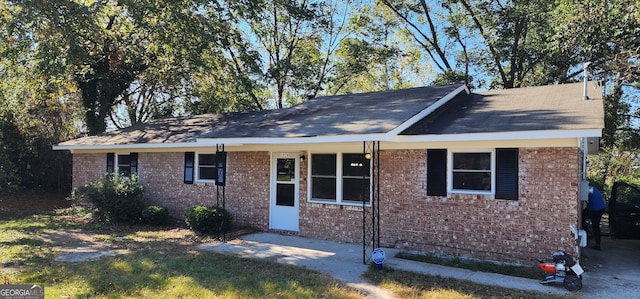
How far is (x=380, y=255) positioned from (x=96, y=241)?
279 inches

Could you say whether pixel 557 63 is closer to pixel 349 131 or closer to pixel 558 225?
pixel 558 225

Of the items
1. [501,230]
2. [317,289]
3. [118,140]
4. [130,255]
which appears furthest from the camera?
[118,140]

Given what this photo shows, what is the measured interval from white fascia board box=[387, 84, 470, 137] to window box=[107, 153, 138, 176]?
10.3m

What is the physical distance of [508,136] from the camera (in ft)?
24.1

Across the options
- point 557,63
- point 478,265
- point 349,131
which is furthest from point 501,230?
point 557,63

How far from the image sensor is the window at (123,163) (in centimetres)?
1462

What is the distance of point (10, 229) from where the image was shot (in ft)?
38.7

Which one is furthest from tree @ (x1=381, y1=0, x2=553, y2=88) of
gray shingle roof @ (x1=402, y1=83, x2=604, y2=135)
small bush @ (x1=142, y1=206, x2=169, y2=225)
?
small bush @ (x1=142, y1=206, x2=169, y2=225)

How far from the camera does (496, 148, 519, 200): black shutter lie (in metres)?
7.82

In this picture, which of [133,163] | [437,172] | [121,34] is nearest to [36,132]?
[121,34]

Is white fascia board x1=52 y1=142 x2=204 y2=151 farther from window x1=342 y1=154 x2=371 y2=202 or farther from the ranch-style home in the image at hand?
window x1=342 y1=154 x2=371 y2=202

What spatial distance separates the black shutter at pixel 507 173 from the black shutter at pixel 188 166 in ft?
29.1

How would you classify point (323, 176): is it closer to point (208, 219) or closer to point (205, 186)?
point (208, 219)

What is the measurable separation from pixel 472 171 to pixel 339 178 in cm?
306
